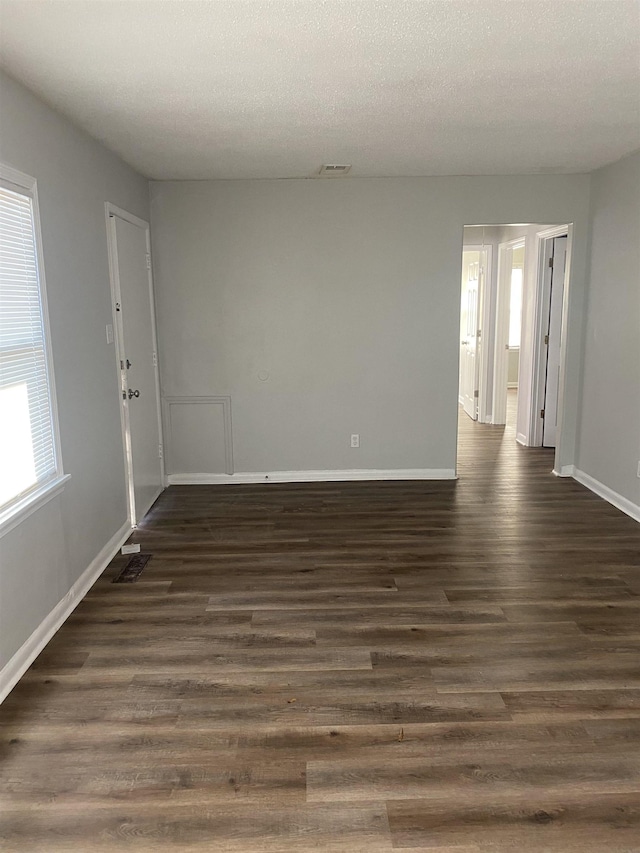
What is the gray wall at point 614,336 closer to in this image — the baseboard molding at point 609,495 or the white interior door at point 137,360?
the baseboard molding at point 609,495

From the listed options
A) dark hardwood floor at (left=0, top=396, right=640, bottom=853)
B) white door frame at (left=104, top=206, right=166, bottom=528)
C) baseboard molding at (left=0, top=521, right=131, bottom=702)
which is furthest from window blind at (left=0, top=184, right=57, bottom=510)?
white door frame at (left=104, top=206, right=166, bottom=528)

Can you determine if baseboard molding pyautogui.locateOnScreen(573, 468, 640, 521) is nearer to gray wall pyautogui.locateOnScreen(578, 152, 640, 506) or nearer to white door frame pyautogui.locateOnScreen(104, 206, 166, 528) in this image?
gray wall pyautogui.locateOnScreen(578, 152, 640, 506)

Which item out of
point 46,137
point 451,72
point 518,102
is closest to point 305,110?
point 451,72

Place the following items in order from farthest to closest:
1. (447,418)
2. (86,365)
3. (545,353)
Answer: (545,353) < (447,418) < (86,365)

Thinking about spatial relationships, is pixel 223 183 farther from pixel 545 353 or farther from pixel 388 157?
pixel 545 353

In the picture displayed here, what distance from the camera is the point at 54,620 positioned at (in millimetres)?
3006

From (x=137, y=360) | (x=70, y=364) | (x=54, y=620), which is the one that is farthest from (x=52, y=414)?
(x=137, y=360)

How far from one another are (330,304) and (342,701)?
3.47m

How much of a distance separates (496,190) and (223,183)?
7.20 feet

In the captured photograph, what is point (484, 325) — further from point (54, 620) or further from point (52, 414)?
point (54, 620)

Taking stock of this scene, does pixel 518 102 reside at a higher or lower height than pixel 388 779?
higher

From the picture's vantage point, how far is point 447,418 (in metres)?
5.41

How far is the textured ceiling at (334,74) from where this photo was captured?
2.15 m

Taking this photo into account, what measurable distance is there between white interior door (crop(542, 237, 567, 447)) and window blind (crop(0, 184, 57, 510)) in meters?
4.66
